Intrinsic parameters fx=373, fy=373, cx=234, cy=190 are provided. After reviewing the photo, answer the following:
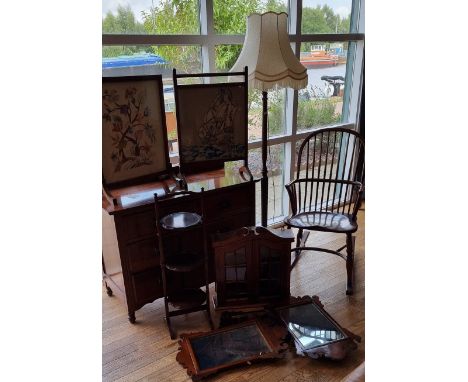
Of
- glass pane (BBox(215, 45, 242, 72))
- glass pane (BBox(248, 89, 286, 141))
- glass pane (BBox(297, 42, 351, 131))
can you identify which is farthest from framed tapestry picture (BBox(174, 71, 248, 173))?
glass pane (BBox(297, 42, 351, 131))

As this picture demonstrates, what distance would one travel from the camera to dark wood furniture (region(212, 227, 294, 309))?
6.51 feet

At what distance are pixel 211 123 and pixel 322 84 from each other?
1458 millimetres

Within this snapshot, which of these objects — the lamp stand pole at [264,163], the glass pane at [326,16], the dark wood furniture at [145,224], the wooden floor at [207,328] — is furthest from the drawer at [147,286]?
the glass pane at [326,16]

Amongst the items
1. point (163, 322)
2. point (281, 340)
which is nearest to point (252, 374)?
point (281, 340)

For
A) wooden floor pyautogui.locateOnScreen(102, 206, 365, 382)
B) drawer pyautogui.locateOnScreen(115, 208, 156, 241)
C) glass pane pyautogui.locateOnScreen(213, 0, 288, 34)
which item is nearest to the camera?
wooden floor pyautogui.locateOnScreen(102, 206, 365, 382)

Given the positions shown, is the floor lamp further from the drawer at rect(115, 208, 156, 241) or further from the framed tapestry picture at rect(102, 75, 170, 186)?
the drawer at rect(115, 208, 156, 241)

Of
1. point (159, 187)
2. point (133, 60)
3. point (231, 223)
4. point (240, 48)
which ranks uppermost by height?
point (240, 48)

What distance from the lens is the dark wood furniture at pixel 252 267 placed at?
6.51 ft

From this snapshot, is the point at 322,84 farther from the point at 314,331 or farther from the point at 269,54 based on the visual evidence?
the point at 314,331

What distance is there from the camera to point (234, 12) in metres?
2.50

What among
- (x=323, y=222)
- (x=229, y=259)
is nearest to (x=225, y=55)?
(x=323, y=222)

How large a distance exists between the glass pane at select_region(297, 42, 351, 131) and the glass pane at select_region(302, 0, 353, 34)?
0.12m
